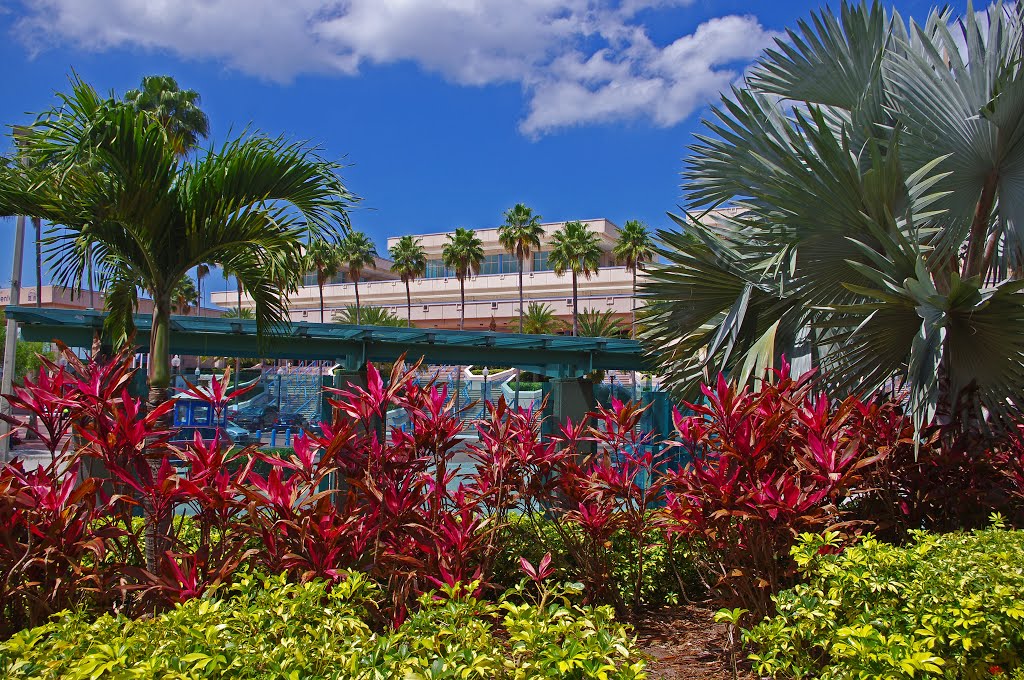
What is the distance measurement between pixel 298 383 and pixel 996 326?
30579 mm

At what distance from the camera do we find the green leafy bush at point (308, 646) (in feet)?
7.98

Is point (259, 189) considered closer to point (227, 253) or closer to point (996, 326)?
point (227, 253)

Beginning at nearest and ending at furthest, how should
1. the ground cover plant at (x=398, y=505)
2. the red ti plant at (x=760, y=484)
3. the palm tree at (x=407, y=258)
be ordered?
the ground cover plant at (x=398, y=505)
the red ti plant at (x=760, y=484)
the palm tree at (x=407, y=258)

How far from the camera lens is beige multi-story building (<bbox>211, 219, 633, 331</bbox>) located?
58.7 metres

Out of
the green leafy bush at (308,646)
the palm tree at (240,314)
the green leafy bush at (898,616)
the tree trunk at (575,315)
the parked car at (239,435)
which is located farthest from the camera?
the tree trunk at (575,315)

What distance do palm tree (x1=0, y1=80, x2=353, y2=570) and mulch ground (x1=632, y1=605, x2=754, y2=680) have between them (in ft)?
10.8

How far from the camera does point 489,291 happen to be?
6431cm

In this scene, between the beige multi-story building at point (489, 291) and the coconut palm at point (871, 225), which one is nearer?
the coconut palm at point (871, 225)

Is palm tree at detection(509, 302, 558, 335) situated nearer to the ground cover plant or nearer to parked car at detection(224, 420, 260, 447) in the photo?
parked car at detection(224, 420, 260, 447)

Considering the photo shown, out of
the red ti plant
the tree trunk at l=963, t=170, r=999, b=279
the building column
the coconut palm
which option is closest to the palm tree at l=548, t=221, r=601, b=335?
the building column

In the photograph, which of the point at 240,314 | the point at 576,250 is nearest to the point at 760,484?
the point at 240,314

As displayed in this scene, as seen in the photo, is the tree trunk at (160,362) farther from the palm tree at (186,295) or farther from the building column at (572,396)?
the palm tree at (186,295)

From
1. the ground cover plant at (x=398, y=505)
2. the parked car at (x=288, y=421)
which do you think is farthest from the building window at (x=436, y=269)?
the ground cover plant at (x=398, y=505)

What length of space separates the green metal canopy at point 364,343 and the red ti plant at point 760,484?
11279mm
